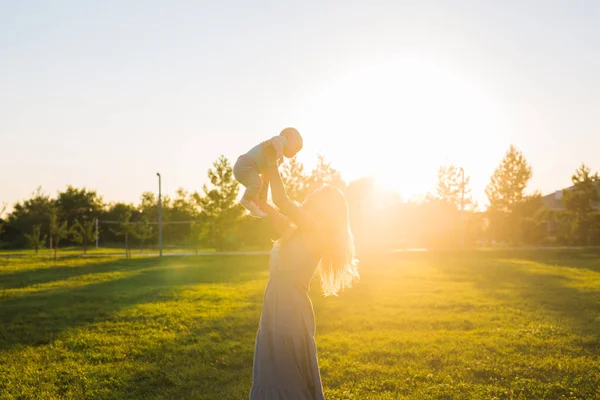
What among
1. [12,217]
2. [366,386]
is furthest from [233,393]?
[12,217]

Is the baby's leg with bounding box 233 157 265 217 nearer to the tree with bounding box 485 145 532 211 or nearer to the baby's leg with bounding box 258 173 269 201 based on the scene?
the baby's leg with bounding box 258 173 269 201

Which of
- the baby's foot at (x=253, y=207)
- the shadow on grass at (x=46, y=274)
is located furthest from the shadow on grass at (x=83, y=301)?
the baby's foot at (x=253, y=207)

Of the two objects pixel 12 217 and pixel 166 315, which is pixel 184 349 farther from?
pixel 12 217

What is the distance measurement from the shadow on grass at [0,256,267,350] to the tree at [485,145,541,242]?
32.9 meters

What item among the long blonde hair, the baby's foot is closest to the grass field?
the long blonde hair

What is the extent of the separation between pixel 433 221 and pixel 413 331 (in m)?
43.3

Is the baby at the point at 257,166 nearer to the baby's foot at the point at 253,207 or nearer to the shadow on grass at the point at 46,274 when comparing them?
the baby's foot at the point at 253,207

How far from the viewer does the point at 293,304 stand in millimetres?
3975

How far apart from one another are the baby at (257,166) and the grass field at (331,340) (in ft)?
13.2

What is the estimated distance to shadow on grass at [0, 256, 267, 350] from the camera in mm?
10856

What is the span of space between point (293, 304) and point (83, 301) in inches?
522

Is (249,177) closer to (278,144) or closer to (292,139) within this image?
(278,144)

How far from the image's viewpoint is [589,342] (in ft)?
31.6

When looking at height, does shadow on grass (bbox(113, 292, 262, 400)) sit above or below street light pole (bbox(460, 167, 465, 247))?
below
